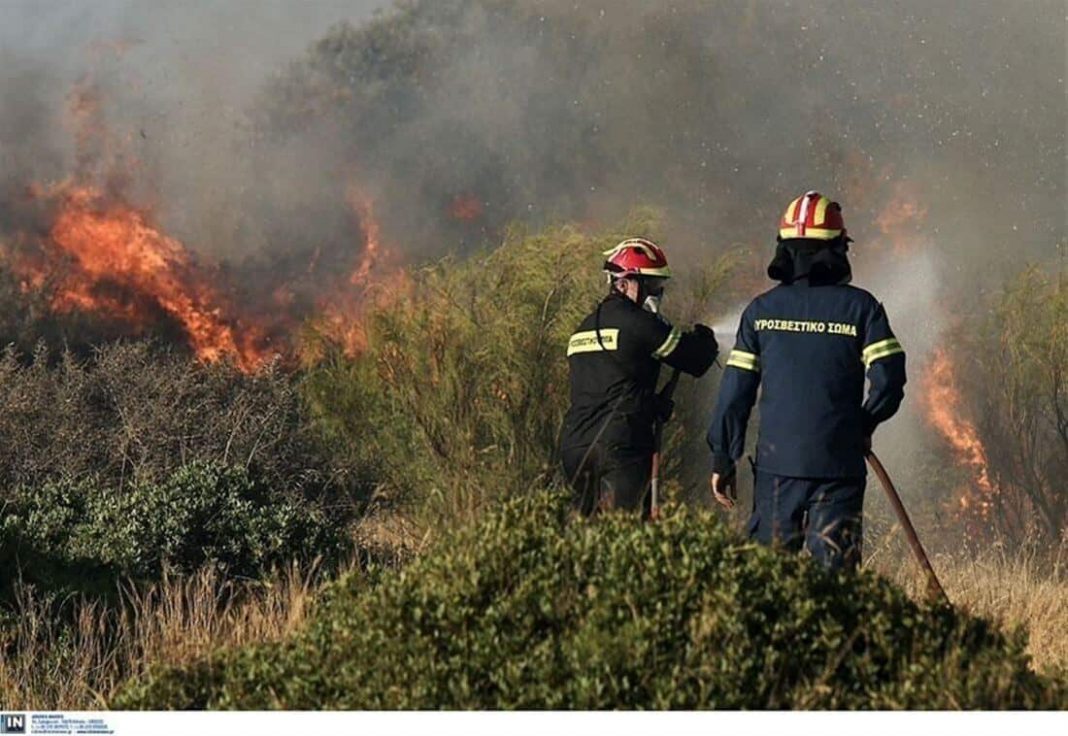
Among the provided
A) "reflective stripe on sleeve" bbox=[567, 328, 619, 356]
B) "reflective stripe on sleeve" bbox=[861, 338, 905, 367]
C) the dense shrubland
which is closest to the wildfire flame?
the dense shrubland

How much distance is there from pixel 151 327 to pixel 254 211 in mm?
6629

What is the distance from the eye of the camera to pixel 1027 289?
45.7ft

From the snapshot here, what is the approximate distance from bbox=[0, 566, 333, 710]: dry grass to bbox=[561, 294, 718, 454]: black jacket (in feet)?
5.58

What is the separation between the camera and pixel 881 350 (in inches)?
271

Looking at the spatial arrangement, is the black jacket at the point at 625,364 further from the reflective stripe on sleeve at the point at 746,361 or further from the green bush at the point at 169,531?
the green bush at the point at 169,531

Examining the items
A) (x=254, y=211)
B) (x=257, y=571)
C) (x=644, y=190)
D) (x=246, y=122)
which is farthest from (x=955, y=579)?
(x=246, y=122)

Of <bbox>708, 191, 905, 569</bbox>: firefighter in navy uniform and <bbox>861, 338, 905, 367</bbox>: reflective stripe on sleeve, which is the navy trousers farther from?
<bbox>861, 338, 905, 367</bbox>: reflective stripe on sleeve

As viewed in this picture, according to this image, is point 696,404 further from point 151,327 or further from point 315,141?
point 315,141

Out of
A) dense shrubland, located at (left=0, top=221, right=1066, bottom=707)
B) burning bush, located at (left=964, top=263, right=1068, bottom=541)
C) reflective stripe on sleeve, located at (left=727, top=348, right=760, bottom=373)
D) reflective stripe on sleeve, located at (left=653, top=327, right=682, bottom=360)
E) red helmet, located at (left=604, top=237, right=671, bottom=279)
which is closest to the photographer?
dense shrubland, located at (left=0, top=221, right=1066, bottom=707)

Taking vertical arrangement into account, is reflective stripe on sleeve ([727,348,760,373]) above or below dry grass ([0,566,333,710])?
above

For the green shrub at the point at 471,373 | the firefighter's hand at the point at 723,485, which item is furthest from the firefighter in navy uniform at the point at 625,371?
the green shrub at the point at 471,373

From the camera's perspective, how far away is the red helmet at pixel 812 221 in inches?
277

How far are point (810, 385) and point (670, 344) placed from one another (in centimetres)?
166

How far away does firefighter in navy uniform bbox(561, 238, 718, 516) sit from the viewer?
342 inches
